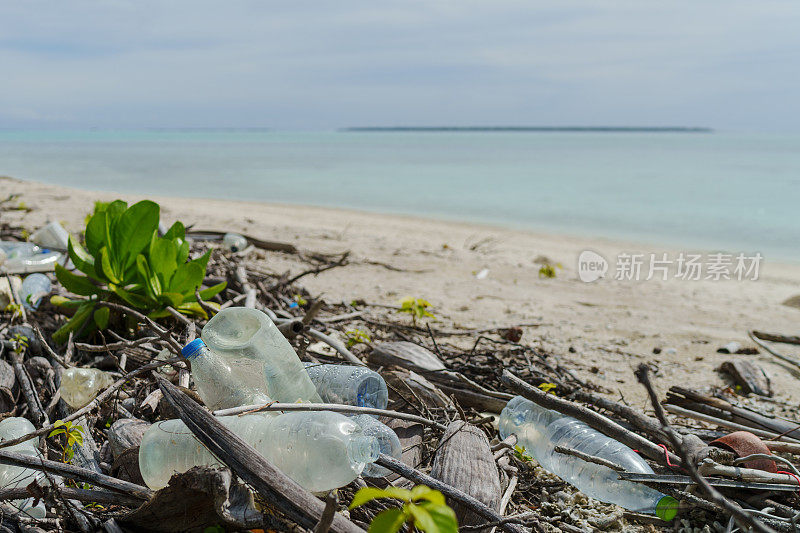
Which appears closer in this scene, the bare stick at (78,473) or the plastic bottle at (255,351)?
the bare stick at (78,473)

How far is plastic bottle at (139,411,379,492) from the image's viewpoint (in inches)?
57.2

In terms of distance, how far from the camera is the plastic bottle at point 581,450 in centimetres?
180

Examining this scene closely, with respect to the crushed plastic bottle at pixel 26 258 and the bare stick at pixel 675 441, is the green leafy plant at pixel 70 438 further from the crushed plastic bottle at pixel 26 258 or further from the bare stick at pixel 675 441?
the crushed plastic bottle at pixel 26 258

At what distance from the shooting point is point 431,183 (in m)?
19.8

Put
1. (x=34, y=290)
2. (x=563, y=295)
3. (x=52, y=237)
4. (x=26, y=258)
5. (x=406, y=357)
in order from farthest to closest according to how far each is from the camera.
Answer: (x=563, y=295), (x=52, y=237), (x=26, y=258), (x=34, y=290), (x=406, y=357)

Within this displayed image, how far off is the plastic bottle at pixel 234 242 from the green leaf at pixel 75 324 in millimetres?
2692

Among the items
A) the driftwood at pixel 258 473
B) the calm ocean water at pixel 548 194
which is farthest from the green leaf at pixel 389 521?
the calm ocean water at pixel 548 194

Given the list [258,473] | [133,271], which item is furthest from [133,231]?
[258,473]

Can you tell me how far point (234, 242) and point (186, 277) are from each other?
112 inches

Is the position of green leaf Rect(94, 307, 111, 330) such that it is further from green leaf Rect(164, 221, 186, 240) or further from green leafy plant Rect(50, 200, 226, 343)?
green leaf Rect(164, 221, 186, 240)

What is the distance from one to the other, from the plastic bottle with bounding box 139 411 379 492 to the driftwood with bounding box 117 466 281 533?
0.13 metres

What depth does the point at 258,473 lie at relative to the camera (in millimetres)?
1334

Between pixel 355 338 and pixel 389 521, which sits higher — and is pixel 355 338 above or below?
below

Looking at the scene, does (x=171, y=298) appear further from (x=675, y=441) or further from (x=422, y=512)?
(x=675, y=441)
